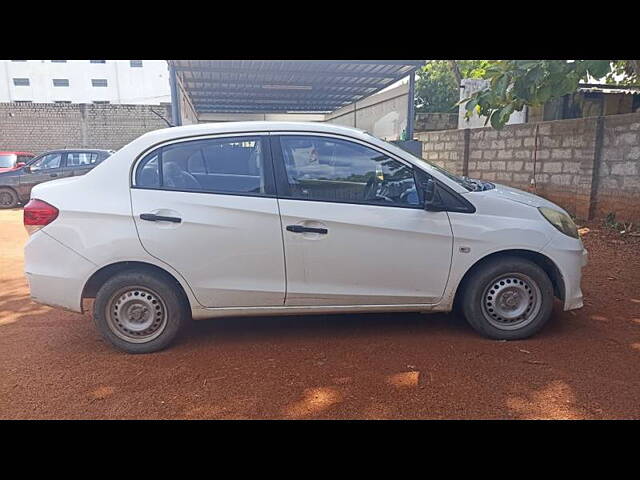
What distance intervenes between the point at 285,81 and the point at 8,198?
839 cm

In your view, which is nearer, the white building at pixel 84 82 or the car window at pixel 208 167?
the car window at pixel 208 167

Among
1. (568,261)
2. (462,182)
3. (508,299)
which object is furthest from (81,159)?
(568,261)

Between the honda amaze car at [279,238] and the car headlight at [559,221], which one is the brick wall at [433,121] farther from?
→ the honda amaze car at [279,238]

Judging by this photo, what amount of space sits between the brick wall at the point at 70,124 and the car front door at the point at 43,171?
699 centimetres

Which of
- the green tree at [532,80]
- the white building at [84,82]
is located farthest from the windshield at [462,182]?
the white building at [84,82]

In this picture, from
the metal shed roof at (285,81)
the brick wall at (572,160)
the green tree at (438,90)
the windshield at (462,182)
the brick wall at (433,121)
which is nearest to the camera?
the windshield at (462,182)

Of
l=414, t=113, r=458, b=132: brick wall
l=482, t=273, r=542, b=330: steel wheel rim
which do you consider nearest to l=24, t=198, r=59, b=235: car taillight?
l=482, t=273, r=542, b=330: steel wheel rim

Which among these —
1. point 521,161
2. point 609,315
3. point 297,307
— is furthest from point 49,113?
point 609,315

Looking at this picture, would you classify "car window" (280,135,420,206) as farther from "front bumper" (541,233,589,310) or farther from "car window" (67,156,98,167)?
"car window" (67,156,98,167)

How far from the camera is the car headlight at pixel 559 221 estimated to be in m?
3.61

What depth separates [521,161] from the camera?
909 centimetres

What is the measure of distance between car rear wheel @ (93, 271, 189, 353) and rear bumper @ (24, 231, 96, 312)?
17 centimetres

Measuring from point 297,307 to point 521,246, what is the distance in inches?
70.9

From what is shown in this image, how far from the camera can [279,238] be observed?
3.39 meters
